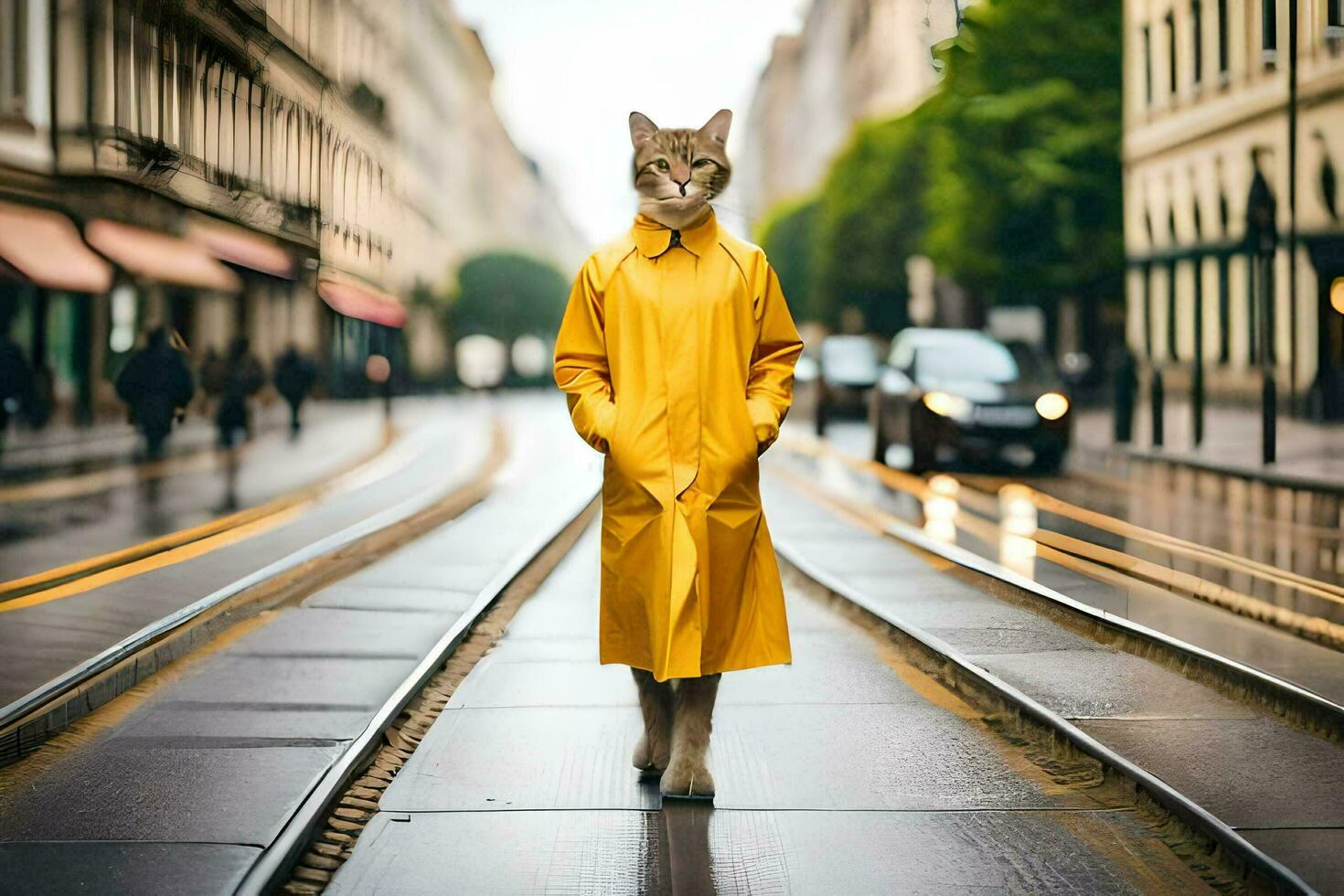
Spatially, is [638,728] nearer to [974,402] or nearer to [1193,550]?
[1193,550]

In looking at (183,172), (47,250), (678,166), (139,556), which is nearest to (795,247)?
(183,172)

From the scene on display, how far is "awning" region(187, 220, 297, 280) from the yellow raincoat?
24.2 meters

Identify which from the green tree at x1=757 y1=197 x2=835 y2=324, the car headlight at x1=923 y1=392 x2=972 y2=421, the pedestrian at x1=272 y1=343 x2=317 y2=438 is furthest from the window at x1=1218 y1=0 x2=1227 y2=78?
the green tree at x1=757 y1=197 x2=835 y2=324

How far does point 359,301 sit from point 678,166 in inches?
1287

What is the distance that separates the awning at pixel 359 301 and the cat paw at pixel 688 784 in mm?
25825

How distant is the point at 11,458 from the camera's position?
885 inches

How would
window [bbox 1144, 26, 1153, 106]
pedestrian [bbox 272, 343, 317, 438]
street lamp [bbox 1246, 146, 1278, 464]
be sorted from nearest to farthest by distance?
1. street lamp [bbox 1246, 146, 1278, 464]
2. pedestrian [bbox 272, 343, 317, 438]
3. window [bbox 1144, 26, 1153, 106]

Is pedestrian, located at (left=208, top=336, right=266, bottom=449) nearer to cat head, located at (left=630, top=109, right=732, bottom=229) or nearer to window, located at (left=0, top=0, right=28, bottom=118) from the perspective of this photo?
window, located at (left=0, top=0, right=28, bottom=118)

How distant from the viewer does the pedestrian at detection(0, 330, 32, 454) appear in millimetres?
22359

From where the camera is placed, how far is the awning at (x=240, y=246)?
2800 centimetres

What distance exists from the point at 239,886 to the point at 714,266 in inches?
83.2

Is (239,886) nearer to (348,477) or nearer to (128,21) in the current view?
(348,477)

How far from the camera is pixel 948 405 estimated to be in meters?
18.9

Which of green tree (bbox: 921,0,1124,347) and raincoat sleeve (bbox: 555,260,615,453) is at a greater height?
green tree (bbox: 921,0,1124,347)
